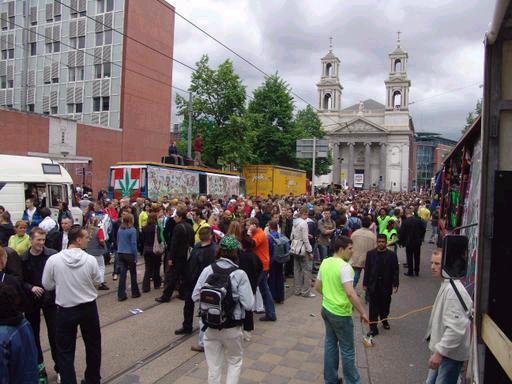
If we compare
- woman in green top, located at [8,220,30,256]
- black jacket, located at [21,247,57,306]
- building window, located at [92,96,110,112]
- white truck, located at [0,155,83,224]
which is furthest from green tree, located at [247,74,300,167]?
black jacket, located at [21,247,57,306]

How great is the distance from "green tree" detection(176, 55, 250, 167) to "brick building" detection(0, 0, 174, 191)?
175 inches

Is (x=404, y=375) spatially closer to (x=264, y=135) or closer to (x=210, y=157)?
(x=210, y=157)

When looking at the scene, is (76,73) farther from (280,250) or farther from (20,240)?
(280,250)

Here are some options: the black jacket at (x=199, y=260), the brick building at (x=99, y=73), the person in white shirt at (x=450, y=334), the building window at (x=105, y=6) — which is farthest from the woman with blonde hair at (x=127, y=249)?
the building window at (x=105, y=6)

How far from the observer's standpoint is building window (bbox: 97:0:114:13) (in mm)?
38441

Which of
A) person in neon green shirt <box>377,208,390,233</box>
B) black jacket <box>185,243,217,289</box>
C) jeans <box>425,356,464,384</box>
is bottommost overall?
jeans <box>425,356,464,384</box>

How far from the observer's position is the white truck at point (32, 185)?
13820mm

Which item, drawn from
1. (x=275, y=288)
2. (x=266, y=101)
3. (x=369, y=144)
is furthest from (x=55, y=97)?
(x=369, y=144)

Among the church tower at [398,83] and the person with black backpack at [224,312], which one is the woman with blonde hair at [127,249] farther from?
the church tower at [398,83]

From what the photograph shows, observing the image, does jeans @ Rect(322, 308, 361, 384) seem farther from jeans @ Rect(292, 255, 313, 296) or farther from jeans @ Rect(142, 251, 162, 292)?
jeans @ Rect(142, 251, 162, 292)

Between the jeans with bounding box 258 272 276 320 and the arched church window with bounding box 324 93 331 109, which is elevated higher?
the arched church window with bounding box 324 93 331 109

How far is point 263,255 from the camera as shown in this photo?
7.79 metres

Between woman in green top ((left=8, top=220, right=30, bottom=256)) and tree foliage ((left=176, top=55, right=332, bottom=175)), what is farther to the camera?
tree foliage ((left=176, top=55, right=332, bottom=175))

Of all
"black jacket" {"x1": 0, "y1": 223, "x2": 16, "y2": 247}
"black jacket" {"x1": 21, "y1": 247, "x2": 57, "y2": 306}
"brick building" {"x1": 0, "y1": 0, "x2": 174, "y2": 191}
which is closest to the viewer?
"black jacket" {"x1": 21, "y1": 247, "x2": 57, "y2": 306}
